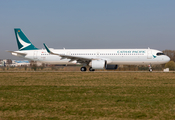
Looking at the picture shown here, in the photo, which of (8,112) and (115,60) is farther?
(115,60)

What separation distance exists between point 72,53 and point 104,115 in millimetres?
30906

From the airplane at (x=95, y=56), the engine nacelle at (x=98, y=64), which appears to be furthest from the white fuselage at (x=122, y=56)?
the engine nacelle at (x=98, y=64)

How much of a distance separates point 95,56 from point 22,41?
13232 mm

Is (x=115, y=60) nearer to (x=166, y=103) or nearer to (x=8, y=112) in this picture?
(x=166, y=103)

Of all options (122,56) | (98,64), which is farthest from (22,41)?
(122,56)

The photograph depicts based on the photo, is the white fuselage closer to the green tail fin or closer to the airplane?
the airplane

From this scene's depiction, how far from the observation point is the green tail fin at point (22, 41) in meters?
39.9

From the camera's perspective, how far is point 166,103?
29.3ft

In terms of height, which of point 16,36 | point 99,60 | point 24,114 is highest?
point 16,36

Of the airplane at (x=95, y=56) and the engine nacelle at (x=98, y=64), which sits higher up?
the airplane at (x=95, y=56)

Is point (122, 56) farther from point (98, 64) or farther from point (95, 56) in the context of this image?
point (98, 64)

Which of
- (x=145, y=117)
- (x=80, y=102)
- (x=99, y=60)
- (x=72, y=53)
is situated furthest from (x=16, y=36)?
(x=145, y=117)

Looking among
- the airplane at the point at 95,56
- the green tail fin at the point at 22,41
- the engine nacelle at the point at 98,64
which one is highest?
the green tail fin at the point at 22,41

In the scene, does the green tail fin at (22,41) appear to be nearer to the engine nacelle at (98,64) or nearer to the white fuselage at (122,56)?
the white fuselage at (122,56)
